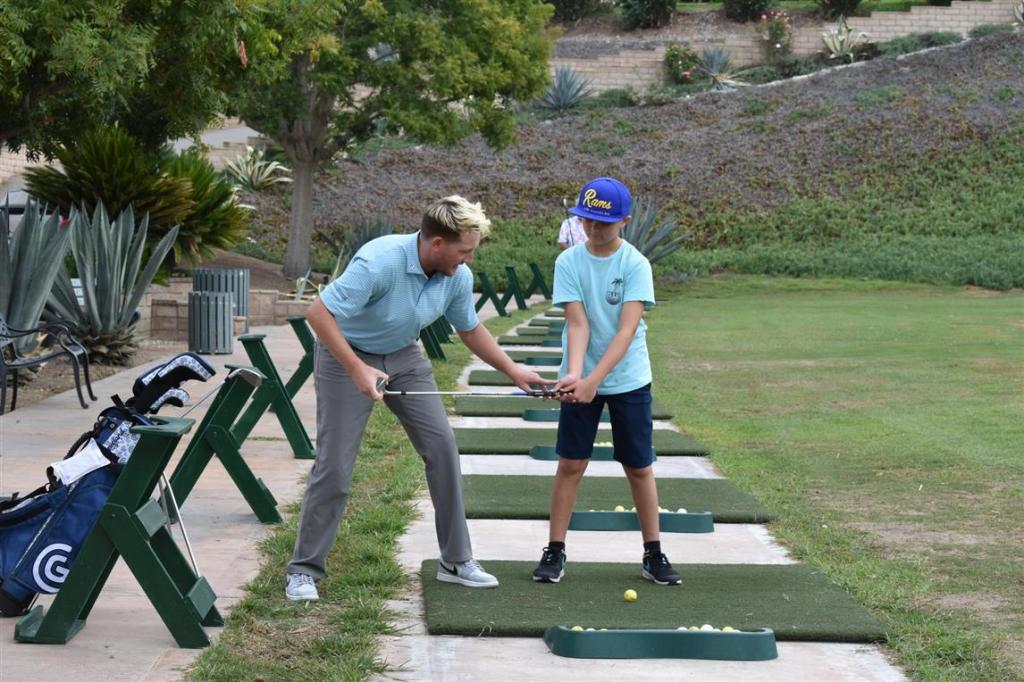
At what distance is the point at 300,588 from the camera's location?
5.86 meters

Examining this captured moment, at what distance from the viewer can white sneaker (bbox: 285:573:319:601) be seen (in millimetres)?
5844

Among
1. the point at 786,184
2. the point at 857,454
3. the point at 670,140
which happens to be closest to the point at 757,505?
the point at 857,454

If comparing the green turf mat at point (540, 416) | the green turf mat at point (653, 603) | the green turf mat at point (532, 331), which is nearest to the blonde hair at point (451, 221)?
the green turf mat at point (653, 603)

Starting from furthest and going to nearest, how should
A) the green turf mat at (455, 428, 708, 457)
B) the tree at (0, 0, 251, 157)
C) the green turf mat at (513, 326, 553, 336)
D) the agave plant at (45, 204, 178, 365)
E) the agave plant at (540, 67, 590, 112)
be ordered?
1. the agave plant at (540, 67, 590, 112)
2. the green turf mat at (513, 326, 553, 336)
3. the agave plant at (45, 204, 178, 365)
4. the tree at (0, 0, 251, 157)
5. the green turf mat at (455, 428, 708, 457)

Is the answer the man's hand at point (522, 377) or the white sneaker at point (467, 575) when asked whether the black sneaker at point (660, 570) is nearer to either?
the white sneaker at point (467, 575)

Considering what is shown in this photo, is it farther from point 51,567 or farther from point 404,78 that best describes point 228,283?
point 51,567

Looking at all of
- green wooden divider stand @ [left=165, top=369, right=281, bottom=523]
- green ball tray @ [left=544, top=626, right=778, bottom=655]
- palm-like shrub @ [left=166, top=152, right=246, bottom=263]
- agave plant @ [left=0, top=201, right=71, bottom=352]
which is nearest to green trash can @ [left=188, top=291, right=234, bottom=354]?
agave plant @ [left=0, top=201, right=71, bottom=352]

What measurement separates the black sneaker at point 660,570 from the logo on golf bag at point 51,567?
7.57ft

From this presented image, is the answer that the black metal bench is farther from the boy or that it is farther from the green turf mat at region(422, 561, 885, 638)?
the boy

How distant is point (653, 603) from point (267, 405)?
3430 mm

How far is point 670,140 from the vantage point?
42219 millimetres

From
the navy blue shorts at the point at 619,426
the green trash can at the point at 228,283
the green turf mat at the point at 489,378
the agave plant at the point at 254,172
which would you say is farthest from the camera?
the agave plant at the point at 254,172

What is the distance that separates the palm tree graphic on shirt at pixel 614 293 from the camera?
6.10 meters

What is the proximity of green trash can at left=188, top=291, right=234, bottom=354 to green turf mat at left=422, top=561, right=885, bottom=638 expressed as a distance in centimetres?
1000
